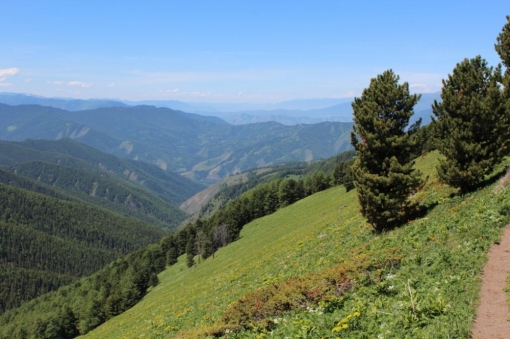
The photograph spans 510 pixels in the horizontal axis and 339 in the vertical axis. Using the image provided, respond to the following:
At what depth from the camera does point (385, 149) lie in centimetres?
2278

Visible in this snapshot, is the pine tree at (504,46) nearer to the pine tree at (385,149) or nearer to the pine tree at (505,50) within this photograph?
the pine tree at (505,50)

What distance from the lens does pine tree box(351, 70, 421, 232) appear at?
22.2m

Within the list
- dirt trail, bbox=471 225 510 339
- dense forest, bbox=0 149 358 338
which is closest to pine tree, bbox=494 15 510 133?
dirt trail, bbox=471 225 510 339

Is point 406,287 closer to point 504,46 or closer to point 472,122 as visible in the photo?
point 472,122

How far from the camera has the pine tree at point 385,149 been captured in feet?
72.9

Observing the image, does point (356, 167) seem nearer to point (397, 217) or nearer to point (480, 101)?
point (397, 217)

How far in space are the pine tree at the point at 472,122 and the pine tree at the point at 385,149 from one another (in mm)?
2281

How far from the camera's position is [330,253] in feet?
81.8

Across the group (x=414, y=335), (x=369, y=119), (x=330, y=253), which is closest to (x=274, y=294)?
(x=414, y=335)

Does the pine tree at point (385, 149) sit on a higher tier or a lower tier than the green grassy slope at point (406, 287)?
higher

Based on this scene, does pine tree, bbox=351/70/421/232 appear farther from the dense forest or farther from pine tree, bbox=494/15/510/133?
the dense forest

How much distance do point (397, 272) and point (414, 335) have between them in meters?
5.09

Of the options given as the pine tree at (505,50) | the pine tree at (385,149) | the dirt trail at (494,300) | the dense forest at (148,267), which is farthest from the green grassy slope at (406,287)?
the dense forest at (148,267)

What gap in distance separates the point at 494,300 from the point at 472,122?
A: 47.5ft
